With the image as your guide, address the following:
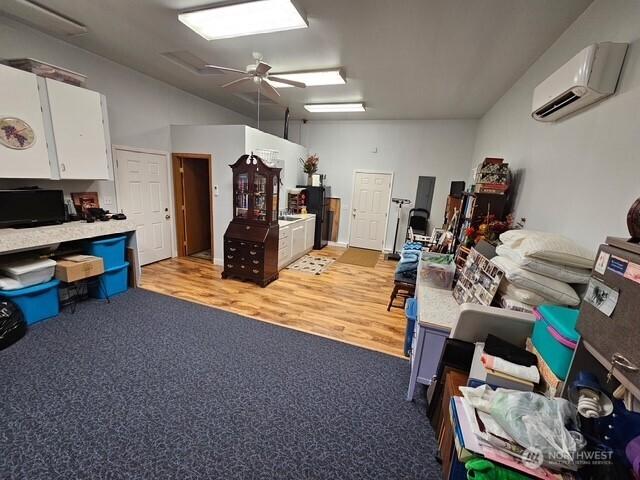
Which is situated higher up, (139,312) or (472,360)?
(472,360)

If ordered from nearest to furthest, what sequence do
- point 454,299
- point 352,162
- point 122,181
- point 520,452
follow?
1. point 520,452
2. point 454,299
3. point 122,181
4. point 352,162

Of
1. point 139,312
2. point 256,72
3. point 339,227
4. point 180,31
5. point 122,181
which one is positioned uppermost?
point 180,31

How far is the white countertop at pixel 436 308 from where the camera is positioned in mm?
1761

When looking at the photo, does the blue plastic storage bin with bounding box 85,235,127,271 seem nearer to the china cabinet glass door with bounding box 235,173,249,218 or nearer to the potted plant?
the china cabinet glass door with bounding box 235,173,249,218

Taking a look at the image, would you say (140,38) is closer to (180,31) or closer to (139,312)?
(180,31)

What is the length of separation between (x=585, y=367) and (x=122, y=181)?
516 centimetres

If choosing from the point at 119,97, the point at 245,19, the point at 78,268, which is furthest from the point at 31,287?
the point at 245,19

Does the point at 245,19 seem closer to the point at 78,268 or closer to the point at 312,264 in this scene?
the point at 78,268

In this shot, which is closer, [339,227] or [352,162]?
[352,162]

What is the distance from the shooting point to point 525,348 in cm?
148

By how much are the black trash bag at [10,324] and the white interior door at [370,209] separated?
5517 mm

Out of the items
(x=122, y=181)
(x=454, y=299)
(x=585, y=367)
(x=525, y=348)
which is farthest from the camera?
(x=122, y=181)

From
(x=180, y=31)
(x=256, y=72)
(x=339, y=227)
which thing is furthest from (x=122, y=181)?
(x=339, y=227)

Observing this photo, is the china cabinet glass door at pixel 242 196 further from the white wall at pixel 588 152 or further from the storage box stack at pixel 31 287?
the white wall at pixel 588 152
